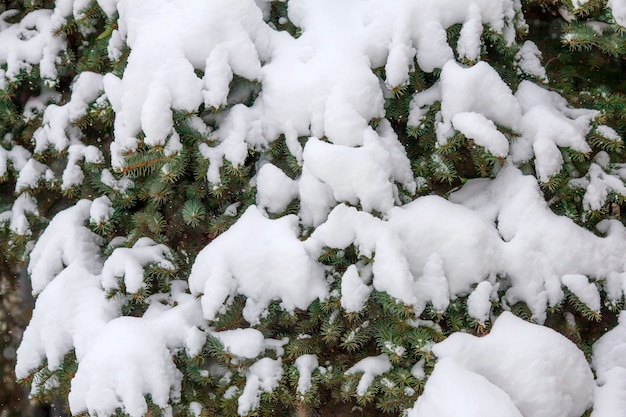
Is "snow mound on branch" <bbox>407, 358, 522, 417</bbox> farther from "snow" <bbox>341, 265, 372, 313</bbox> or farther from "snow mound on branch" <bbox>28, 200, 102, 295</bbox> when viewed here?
"snow mound on branch" <bbox>28, 200, 102, 295</bbox>

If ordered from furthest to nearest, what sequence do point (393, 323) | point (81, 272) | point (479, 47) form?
point (81, 272)
point (479, 47)
point (393, 323)

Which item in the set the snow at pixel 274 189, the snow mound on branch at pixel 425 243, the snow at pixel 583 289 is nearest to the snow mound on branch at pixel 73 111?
the snow at pixel 274 189

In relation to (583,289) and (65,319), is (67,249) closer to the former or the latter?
(65,319)

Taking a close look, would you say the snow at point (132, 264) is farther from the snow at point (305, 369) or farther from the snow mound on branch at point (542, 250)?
the snow mound on branch at point (542, 250)

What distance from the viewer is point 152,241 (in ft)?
6.24

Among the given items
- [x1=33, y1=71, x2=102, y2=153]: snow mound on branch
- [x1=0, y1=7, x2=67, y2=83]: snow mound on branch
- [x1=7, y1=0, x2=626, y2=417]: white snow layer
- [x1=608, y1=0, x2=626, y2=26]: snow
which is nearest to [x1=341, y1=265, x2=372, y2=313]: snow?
[x1=7, y1=0, x2=626, y2=417]: white snow layer

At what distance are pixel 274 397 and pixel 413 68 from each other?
3.63 feet

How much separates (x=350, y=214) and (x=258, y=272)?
1.09 ft

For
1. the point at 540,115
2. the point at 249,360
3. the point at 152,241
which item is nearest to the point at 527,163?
the point at 540,115

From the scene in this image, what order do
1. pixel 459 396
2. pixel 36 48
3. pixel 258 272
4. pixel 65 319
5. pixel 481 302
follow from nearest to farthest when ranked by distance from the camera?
pixel 459 396 < pixel 481 302 < pixel 258 272 < pixel 65 319 < pixel 36 48

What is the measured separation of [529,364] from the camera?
4.77ft

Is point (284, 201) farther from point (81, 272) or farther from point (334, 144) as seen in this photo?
point (81, 272)

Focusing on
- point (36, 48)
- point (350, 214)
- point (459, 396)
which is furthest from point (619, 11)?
point (36, 48)

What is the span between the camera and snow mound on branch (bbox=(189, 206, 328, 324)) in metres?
1.62
